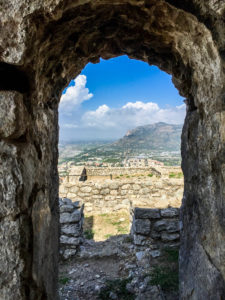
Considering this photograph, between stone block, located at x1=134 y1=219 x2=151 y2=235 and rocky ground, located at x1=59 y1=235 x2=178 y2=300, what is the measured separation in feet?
1.31

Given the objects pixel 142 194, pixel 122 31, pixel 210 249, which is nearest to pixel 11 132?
pixel 122 31

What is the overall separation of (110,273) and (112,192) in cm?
397

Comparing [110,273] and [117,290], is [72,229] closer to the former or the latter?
[110,273]

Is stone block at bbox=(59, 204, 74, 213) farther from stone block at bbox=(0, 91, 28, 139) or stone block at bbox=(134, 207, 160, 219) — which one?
stone block at bbox=(0, 91, 28, 139)

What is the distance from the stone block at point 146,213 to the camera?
484 cm

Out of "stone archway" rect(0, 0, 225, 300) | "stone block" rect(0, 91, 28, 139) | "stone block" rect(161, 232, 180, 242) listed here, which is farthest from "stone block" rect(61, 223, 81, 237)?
"stone block" rect(0, 91, 28, 139)

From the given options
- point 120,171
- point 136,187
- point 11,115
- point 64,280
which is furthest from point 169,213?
point 120,171

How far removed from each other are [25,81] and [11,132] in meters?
0.48

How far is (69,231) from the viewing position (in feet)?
15.9

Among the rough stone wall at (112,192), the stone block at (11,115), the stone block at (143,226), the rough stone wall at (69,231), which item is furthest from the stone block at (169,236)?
the stone block at (11,115)

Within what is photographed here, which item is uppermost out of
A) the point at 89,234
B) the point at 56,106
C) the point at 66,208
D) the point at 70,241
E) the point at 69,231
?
the point at 56,106

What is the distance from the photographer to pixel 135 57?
2875 mm

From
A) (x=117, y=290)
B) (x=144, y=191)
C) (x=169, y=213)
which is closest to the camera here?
(x=117, y=290)

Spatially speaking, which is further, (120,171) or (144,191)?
(120,171)
